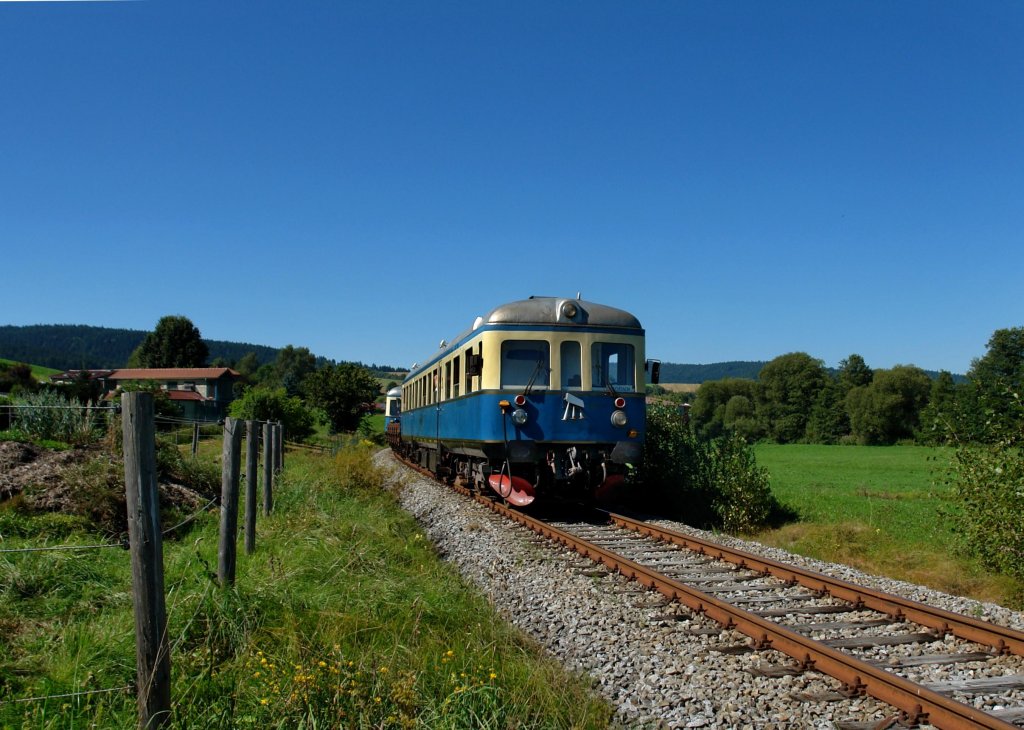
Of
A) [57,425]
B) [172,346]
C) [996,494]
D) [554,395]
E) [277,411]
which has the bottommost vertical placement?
[996,494]

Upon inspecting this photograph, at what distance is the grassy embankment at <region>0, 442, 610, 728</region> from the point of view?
3801 mm

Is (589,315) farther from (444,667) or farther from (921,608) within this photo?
(444,667)

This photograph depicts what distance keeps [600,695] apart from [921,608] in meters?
2.80

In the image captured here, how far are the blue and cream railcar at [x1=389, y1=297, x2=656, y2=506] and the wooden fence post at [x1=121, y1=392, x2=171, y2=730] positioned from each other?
7852 mm

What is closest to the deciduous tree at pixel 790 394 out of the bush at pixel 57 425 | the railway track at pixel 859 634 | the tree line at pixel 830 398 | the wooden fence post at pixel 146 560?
the tree line at pixel 830 398

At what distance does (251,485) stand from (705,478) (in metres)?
7.65

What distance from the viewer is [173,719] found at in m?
3.62

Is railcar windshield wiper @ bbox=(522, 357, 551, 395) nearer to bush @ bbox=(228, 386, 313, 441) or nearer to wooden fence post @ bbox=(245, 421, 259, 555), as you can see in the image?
wooden fence post @ bbox=(245, 421, 259, 555)

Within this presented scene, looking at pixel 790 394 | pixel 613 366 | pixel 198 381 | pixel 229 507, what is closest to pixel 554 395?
pixel 613 366

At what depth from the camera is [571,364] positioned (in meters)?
11.8

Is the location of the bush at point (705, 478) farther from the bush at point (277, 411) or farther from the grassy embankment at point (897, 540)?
the bush at point (277, 411)

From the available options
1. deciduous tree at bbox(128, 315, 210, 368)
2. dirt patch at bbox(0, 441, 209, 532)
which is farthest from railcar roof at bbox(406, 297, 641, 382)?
deciduous tree at bbox(128, 315, 210, 368)

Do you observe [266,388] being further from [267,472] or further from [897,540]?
[897,540]

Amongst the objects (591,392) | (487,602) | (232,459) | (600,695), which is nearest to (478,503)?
(591,392)
